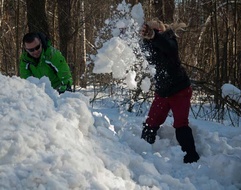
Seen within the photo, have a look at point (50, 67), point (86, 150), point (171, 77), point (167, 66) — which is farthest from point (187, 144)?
point (50, 67)

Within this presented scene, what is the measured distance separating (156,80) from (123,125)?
72 cm

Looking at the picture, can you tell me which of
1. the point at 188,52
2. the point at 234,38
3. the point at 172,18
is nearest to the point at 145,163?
the point at 234,38

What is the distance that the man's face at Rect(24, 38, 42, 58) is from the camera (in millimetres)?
4680

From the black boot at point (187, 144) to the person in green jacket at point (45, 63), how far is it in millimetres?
1463

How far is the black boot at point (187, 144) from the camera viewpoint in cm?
393

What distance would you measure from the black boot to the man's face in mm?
1872

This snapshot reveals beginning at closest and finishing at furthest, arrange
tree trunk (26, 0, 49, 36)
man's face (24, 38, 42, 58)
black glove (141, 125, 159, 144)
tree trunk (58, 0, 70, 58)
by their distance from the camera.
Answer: black glove (141, 125, 159, 144)
man's face (24, 38, 42, 58)
tree trunk (26, 0, 49, 36)
tree trunk (58, 0, 70, 58)

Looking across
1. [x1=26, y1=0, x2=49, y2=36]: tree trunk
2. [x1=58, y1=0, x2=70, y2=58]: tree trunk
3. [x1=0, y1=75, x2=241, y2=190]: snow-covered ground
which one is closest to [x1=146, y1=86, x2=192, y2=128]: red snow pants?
[x1=0, y1=75, x2=241, y2=190]: snow-covered ground

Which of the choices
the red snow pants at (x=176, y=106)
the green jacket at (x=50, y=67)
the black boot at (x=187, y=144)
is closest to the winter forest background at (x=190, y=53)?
the green jacket at (x=50, y=67)

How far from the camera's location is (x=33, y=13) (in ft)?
30.8

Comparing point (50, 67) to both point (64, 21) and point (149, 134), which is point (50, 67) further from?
point (64, 21)

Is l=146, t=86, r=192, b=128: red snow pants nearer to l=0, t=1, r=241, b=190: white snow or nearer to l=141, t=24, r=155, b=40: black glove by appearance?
l=0, t=1, r=241, b=190: white snow

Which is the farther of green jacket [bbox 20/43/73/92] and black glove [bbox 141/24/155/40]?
green jacket [bbox 20/43/73/92]

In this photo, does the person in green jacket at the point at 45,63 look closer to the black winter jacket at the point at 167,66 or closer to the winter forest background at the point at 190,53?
the winter forest background at the point at 190,53
